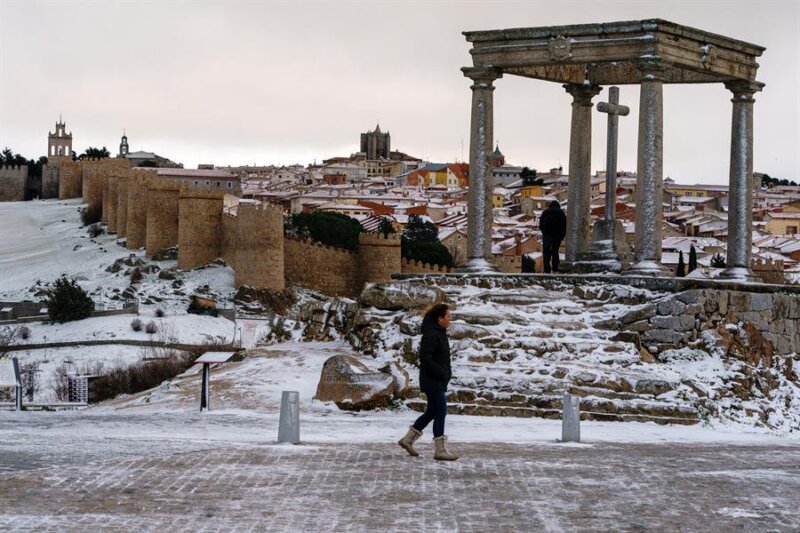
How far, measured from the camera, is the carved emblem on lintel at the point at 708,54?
71.6 feet

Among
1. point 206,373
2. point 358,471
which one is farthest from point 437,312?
point 206,373

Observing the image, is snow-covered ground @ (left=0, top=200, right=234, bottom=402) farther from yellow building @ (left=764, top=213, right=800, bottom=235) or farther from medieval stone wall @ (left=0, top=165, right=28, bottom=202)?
yellow building @ (left=764, top=213, right=800, bottom=235)

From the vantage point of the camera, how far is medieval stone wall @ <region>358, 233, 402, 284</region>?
2507 inches

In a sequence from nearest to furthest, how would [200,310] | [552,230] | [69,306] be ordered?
[552,230]
[69,306]
[200,310]

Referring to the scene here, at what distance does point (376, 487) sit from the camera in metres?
11.0

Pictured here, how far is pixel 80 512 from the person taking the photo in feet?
32.0

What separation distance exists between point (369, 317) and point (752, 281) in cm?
589

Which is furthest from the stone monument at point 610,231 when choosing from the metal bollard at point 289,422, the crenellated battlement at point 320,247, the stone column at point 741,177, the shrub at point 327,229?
the shrub at point 327,229

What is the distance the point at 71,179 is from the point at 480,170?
9549cm

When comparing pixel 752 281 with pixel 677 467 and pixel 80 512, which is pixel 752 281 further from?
pixel 80 512

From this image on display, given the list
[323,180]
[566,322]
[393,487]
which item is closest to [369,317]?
[566,322]

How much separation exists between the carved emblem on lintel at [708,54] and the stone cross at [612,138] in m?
2.07

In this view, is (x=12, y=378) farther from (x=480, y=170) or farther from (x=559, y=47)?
(x=559, y=47)

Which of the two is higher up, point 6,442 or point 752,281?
point 752,281
